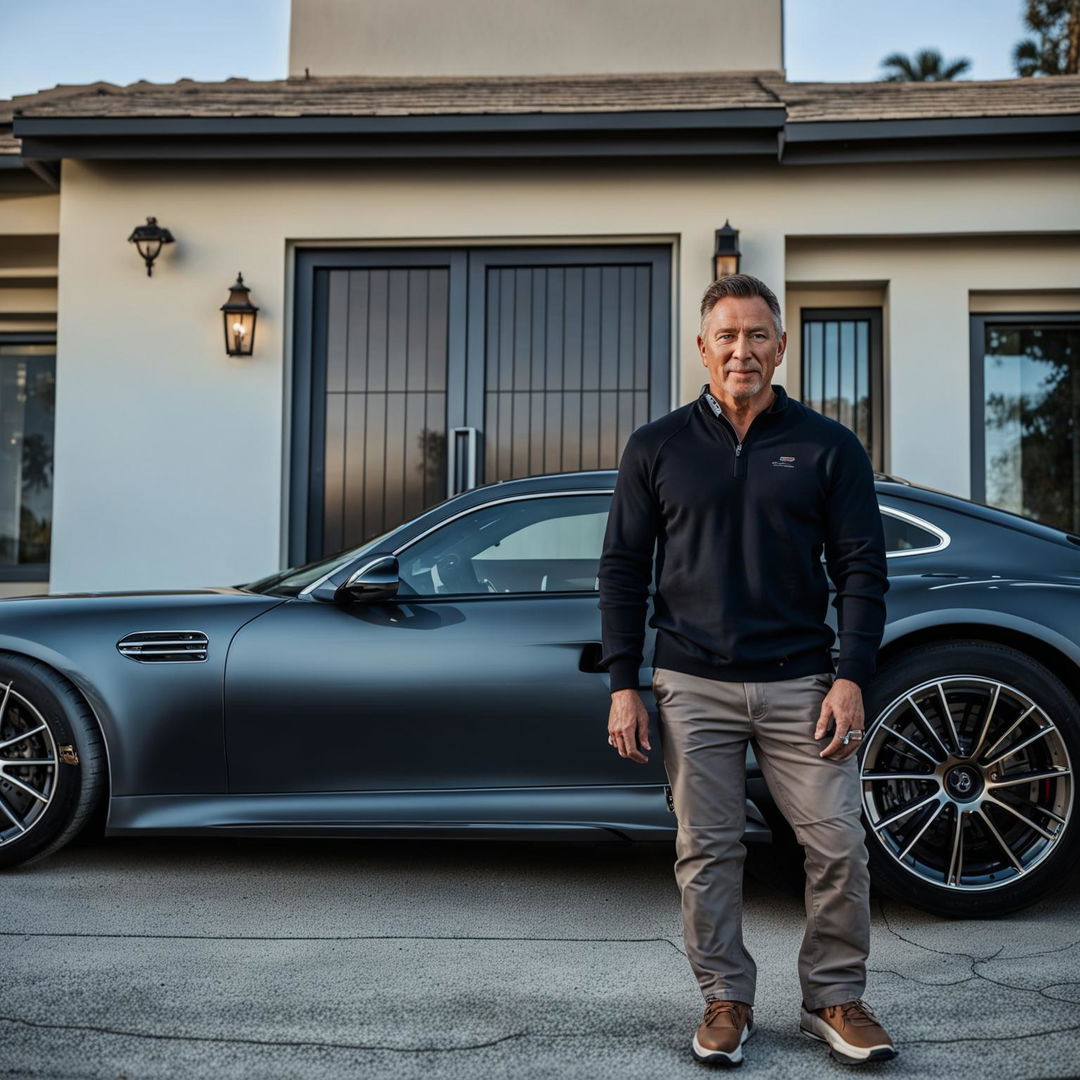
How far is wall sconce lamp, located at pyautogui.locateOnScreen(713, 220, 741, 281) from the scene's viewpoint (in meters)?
6.95

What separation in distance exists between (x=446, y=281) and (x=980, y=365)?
11.8ft

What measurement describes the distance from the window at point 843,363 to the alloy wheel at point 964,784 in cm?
444

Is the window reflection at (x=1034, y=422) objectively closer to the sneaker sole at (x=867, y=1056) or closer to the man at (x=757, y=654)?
the man at (x=757, y=654)

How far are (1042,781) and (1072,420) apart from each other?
507 centimetres

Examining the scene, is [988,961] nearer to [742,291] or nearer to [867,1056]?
[867,1056]

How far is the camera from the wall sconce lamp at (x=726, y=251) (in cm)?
695

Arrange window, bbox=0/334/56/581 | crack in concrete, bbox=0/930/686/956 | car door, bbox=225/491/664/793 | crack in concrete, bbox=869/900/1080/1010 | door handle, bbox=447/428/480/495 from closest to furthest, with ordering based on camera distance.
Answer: crack in concrete, bbox=869/900/1080/1010 < crack in concrete, bbox=0/930/686/956 < car door, bbox=225/491/664/793 < door handle, bbox=447/428/480/495 < window, bbox=0/334/56/581

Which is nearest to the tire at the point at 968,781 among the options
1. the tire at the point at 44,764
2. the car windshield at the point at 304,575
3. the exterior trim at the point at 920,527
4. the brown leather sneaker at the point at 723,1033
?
the exterior trim at the point at 920,527

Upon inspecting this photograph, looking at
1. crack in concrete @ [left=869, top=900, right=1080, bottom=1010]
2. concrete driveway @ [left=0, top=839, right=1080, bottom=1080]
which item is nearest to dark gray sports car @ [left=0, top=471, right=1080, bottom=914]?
crack in concrete @ [left=869, top=900, right=1080, bottom=1010]

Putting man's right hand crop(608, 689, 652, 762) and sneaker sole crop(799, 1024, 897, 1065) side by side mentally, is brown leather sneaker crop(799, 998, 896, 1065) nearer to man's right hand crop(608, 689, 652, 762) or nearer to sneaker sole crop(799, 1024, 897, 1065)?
sneaker sole crop(799, 1024, 897, 1065)

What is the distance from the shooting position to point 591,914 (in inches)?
143

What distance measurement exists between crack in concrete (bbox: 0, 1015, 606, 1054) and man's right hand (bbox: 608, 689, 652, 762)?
0.67 m

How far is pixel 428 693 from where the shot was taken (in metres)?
3.66

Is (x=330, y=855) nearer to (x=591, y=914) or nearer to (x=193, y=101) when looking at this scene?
(x=591, y=914)
